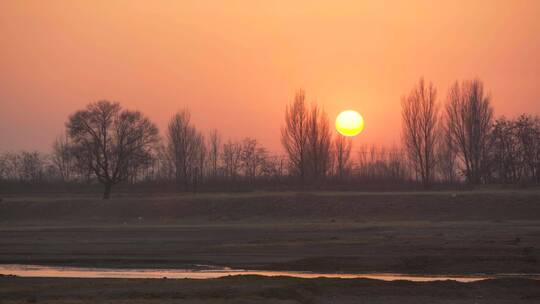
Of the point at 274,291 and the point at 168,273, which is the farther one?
the point at 168,273

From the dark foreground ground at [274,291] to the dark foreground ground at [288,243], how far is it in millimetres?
44

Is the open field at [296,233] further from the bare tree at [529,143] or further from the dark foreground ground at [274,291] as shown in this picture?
the bare tree at [529,143]

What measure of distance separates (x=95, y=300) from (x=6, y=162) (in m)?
145

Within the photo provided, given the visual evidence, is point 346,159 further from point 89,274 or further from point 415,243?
point 89,274

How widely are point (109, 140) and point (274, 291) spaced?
72276mm

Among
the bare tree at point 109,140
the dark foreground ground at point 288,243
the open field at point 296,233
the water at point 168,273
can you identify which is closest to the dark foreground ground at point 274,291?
the dark foreground ground at point 288,243

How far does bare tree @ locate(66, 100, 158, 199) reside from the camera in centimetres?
8631

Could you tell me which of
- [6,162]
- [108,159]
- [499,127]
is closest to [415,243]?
[108,159]

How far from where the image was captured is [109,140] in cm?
8831

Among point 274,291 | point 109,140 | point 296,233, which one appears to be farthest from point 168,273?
point 109,140

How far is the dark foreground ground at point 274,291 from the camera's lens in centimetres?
1883

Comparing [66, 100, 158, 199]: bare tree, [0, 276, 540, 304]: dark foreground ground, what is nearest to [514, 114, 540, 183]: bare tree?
[66, 100, 158, 199]: bare tree

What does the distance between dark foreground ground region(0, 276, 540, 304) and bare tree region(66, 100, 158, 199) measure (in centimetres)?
6426

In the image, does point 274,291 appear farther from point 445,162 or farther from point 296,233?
point 445,162
